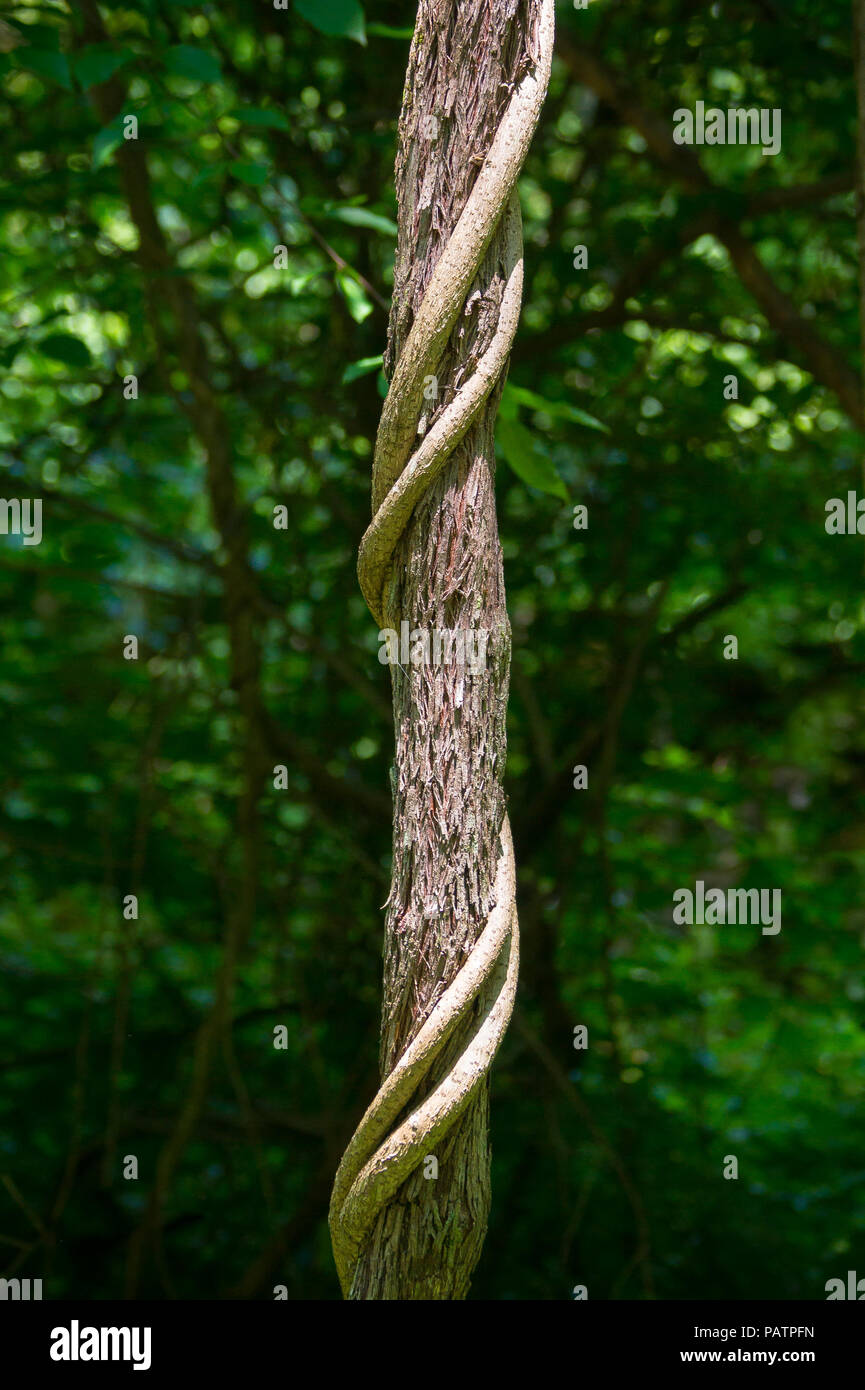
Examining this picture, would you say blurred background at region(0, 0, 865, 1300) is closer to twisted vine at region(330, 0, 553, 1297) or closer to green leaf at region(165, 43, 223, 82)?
green leaf at region(165, 43, 223, 82)

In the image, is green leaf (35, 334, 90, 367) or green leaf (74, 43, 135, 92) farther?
green leaf (35, 334, 90, 367)

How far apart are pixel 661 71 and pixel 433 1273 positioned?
2933 millimetres

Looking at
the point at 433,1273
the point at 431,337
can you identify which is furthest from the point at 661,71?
the point at 433,1273

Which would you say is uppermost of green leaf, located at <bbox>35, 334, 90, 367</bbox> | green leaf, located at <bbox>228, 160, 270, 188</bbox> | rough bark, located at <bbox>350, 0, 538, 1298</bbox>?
green leaf, located at <bbox>35, 334, 90, 367</bbox>

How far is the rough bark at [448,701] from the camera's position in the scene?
4.00 feet

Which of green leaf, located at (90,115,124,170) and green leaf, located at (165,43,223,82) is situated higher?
green leaf, located at (165,43,223,82)

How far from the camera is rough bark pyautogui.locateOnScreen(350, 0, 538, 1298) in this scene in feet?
4.00

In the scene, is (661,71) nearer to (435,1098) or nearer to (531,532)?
(531,532)

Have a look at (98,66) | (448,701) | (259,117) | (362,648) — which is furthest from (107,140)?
(362,648)

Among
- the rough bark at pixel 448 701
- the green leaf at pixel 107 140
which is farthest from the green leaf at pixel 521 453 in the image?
the green leaf at pixel 107 140

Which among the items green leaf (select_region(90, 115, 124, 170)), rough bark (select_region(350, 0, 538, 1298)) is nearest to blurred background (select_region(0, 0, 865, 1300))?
green leaf (select_region(90, 115, 124, 170))

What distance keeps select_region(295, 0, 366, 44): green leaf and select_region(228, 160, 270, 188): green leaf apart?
0.21 metres

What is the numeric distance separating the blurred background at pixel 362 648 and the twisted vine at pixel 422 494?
143cm

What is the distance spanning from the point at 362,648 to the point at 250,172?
1.50m
